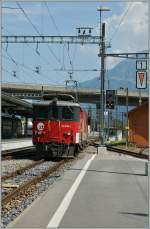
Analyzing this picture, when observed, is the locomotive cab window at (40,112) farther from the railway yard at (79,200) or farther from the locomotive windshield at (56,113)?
the railway yard at (79,200)

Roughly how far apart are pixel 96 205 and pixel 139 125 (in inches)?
1508

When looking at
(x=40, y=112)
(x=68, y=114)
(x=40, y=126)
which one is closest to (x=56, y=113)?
(x=68, y=114)

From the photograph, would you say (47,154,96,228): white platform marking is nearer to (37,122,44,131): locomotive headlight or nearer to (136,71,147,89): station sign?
(136,71,147,89): station sign

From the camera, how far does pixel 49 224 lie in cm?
872

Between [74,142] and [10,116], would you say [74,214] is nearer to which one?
[74,142]

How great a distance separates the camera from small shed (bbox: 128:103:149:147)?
150 ft

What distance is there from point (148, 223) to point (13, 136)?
63.3m

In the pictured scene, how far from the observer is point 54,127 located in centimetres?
2661

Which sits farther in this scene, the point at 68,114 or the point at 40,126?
the point at 68,114

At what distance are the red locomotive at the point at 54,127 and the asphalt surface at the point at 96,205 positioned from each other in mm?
9341

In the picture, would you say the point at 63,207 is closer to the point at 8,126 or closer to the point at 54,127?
the point at 54,127

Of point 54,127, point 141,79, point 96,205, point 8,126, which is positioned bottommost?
point 96,205

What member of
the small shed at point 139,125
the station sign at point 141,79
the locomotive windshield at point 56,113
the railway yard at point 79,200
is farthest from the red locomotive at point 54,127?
the small shed at point 139,125

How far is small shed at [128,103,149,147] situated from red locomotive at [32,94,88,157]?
1793cm
